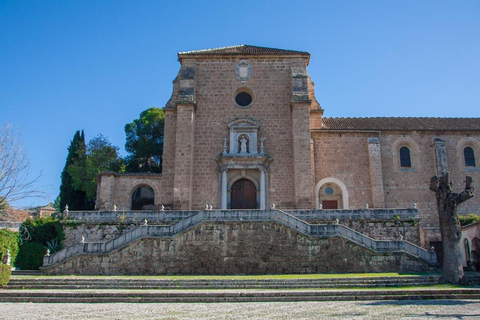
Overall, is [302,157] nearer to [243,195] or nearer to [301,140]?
[301,140]

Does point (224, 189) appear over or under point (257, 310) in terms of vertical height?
over

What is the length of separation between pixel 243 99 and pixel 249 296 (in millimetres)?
17180

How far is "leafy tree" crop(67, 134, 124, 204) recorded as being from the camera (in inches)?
1345

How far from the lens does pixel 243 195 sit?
26062 mm

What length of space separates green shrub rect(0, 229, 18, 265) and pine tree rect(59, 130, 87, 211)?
14169 millimetres

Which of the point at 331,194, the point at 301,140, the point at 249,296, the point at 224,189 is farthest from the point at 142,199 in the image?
the point at 249,296

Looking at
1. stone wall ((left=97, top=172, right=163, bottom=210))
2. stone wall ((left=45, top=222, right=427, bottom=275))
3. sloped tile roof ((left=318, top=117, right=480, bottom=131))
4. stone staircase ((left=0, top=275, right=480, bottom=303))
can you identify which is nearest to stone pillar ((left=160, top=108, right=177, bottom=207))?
stone wall ((left=97, top=172, right=163, bottom=210))

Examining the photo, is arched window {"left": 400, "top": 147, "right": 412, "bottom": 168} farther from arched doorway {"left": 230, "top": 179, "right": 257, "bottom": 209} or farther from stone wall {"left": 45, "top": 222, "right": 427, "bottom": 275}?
stone wall {"left": 45, "top": 222, "right": 427, "bottom": 275}

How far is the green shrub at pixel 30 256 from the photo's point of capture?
2084 cm

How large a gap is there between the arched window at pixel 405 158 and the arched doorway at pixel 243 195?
1038 cm

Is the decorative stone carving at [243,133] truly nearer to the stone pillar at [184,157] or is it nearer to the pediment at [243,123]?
the pediment at [243,123]

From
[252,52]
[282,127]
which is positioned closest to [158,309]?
[282,127]

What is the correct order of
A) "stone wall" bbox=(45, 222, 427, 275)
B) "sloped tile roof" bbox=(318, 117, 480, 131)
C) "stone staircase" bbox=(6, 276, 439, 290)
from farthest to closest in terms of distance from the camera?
"sloped tile roof" bbox=(318, 117, 480, 131), "stone wall" bbox=(45, 222, 427, 275), "stone staircase" bbox=(6, 276, 439, 290)

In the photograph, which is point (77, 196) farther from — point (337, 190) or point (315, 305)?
point (315, 305)
